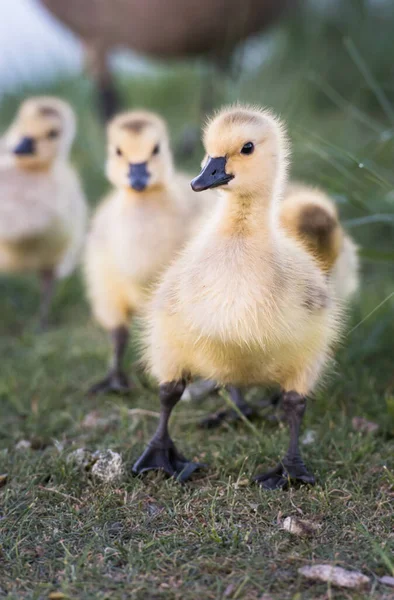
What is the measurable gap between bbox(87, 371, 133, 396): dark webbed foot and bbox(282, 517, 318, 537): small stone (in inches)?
49.1

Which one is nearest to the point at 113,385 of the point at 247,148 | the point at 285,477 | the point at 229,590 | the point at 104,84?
the point at 285,477

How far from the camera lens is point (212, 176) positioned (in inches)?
88.0

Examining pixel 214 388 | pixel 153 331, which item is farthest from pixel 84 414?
pixel 153 331

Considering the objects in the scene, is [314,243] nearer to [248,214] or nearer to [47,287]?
[248,214]

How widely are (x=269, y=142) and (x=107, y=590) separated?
123 cm

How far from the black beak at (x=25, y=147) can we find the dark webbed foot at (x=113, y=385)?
1.28 meters

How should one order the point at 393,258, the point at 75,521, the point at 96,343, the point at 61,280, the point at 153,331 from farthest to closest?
1. the point at 61,280
2. the point at 96,343
3. the point at 393,258
4. the point at 153,331
5. the point at 75,521

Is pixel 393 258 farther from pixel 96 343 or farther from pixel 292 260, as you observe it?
pixel 96 343

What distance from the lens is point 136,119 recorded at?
3.37 metres

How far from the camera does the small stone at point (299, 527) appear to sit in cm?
214

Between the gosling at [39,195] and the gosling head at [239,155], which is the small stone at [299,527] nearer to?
the gosling head at [239,155]

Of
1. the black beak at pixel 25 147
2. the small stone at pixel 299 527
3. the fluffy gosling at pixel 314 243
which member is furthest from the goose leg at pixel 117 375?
the small stone at pixel 299 527

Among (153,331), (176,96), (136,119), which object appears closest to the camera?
(153,331)

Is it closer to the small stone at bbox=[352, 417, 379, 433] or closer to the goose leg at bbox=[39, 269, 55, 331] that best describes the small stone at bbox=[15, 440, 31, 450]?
the small stone at bbox=[352, 417, 379, 433]
